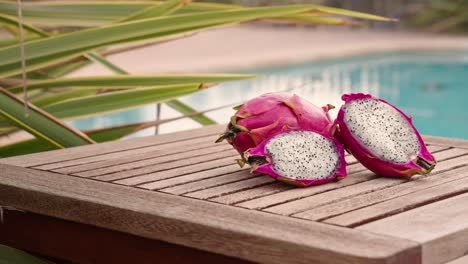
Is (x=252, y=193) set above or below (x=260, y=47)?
above

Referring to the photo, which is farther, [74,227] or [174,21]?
[174,21]

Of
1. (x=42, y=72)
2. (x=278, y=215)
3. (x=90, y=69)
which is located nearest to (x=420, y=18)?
(x=90, y=69)

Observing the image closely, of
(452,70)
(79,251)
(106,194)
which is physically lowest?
(452,70)

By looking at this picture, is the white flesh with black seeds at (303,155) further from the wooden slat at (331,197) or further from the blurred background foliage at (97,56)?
the blurred background foliage at (97,56)

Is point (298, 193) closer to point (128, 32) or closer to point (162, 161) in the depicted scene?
point (162, 161)

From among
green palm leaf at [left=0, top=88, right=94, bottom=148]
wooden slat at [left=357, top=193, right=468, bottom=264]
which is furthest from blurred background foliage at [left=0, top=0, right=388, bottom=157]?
wooden slat at [left=357, top=193, right=468, bottom=264]

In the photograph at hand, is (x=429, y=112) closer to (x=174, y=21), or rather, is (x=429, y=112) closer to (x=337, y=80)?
(x=337, y=80)

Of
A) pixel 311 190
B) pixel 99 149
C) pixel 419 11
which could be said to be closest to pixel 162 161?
pixel 99 149
